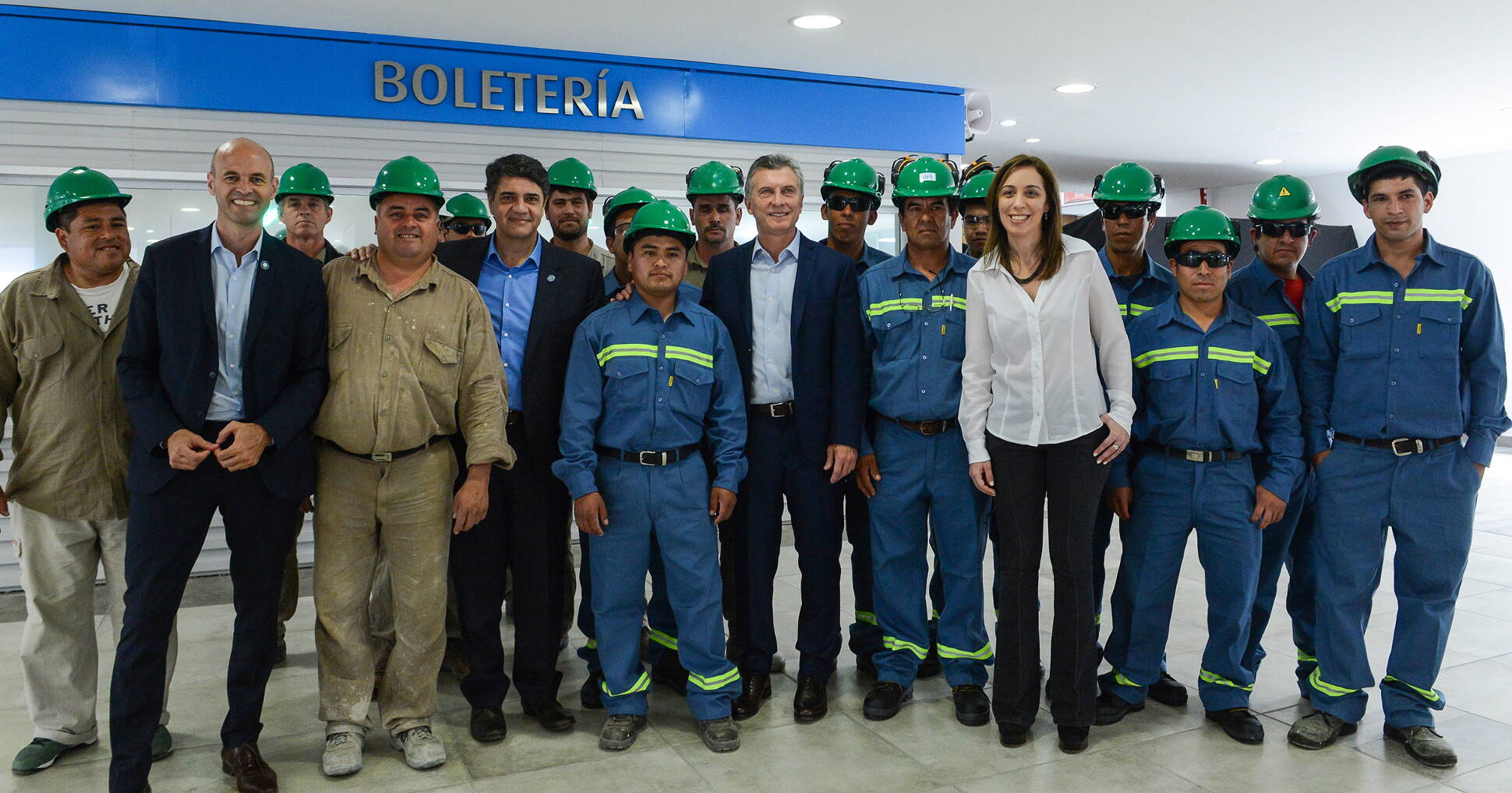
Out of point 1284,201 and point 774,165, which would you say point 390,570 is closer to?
point 774,165

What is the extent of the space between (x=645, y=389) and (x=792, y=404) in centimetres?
51

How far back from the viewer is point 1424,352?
3148mm

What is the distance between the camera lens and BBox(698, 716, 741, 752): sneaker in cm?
329

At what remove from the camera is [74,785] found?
10.1ft

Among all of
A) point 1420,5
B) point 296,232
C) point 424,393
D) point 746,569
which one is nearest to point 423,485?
point 424,393

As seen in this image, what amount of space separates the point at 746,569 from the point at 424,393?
120 centimetres

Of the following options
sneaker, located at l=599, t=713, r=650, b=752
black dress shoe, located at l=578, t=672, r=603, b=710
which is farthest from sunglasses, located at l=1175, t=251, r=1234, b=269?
black dress shoe, located at l=578, t=672, r=603, b=710

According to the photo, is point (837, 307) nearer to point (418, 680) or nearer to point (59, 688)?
point (418, 680)

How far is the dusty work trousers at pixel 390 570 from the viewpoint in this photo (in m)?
3.03

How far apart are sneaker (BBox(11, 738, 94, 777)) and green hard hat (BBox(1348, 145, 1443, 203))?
419 cm

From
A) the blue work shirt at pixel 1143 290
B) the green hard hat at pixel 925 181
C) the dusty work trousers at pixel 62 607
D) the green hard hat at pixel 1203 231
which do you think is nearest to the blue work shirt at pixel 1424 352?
the green hard hat at pixel 1203 231

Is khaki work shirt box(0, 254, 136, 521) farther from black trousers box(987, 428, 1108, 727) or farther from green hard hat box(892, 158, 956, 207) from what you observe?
black trousers box(987, 428, 1108, 727)

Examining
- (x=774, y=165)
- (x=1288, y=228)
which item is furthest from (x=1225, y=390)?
(x=774, y=165)

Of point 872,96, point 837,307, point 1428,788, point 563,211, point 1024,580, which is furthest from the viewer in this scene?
point 872,96
